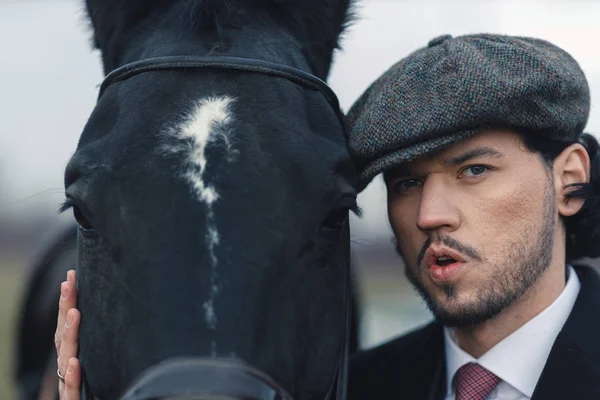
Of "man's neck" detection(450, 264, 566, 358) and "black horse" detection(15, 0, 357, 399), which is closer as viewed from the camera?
"black horse" detection(15, 0, 357, 399)

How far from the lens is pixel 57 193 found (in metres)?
2.08

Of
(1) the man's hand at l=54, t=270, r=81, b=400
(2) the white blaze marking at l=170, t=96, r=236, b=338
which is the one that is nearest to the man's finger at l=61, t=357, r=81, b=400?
(1) the man's hand at l=54, t=270, r=81, b=400

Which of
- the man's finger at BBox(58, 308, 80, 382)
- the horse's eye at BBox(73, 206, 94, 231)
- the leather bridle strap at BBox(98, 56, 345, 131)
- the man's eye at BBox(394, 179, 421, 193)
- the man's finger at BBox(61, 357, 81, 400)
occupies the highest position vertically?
the leather bridle strap at BBox(98, 56, 345, 131)

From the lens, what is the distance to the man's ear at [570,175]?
7.73 feet

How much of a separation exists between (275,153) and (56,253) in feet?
6.54

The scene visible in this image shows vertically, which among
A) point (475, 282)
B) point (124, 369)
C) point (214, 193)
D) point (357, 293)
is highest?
point (214, 193)

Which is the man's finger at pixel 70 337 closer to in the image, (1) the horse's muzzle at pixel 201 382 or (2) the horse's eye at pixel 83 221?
(2) the horse's eye at pixel 83 221

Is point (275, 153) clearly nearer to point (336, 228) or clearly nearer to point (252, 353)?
point (336, 228)

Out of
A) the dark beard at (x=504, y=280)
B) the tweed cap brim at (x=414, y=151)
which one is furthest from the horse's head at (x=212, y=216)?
the dark beard at (x=504, y=280)

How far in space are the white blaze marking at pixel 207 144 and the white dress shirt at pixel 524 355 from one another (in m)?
1.12

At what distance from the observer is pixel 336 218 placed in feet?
6.19

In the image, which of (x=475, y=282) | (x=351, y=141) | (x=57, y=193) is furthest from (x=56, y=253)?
(x=475, y=282)

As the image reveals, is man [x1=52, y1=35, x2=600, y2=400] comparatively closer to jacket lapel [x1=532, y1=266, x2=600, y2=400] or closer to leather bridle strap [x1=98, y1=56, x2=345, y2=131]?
jacket lapel [x1=532, y1=266, x2=600, y2=400]

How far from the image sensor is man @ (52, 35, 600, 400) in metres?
2.07
